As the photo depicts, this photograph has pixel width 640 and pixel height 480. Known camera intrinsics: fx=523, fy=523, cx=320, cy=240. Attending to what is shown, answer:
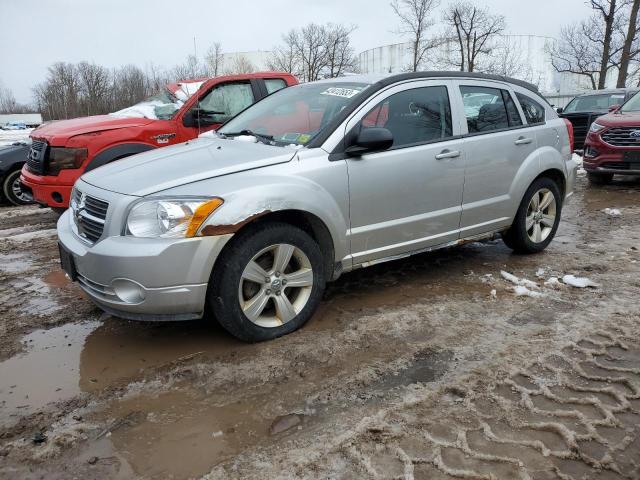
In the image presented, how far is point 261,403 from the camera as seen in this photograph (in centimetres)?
278

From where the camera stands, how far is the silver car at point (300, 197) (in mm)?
3090

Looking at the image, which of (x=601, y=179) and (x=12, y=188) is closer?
(x=12, y=188)

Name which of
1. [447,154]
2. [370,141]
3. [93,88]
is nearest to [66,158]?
[370,141]

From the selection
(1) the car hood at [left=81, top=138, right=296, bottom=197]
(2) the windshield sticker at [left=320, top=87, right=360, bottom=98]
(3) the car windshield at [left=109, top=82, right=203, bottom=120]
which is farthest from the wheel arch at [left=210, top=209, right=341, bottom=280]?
(3) the car windshield at [left=109, top=82, right=203, bottom=120]

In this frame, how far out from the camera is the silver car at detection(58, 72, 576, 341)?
10.1ft

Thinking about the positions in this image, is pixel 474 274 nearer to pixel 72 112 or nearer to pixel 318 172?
pixel 318 172

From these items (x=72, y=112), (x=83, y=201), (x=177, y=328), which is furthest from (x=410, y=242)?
(x=72, y=112)

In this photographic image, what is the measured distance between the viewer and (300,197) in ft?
11.2

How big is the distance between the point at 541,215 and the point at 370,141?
258 centimetres

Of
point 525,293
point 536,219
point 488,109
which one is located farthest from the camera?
point 536,219

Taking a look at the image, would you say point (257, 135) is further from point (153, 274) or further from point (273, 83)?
point (273, 83)

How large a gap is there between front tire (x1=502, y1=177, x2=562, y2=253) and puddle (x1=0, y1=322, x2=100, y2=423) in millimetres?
3870

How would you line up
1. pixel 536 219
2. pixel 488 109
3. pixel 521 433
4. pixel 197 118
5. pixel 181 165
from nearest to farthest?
pixel 521 433
pixel 181 165
pixel 488 109
pixel 536 219
pixel 197 118

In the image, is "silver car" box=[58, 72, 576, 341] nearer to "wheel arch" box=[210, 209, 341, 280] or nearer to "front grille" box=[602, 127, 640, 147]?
"wheel arch" box=[210, 209, 341, 280]
